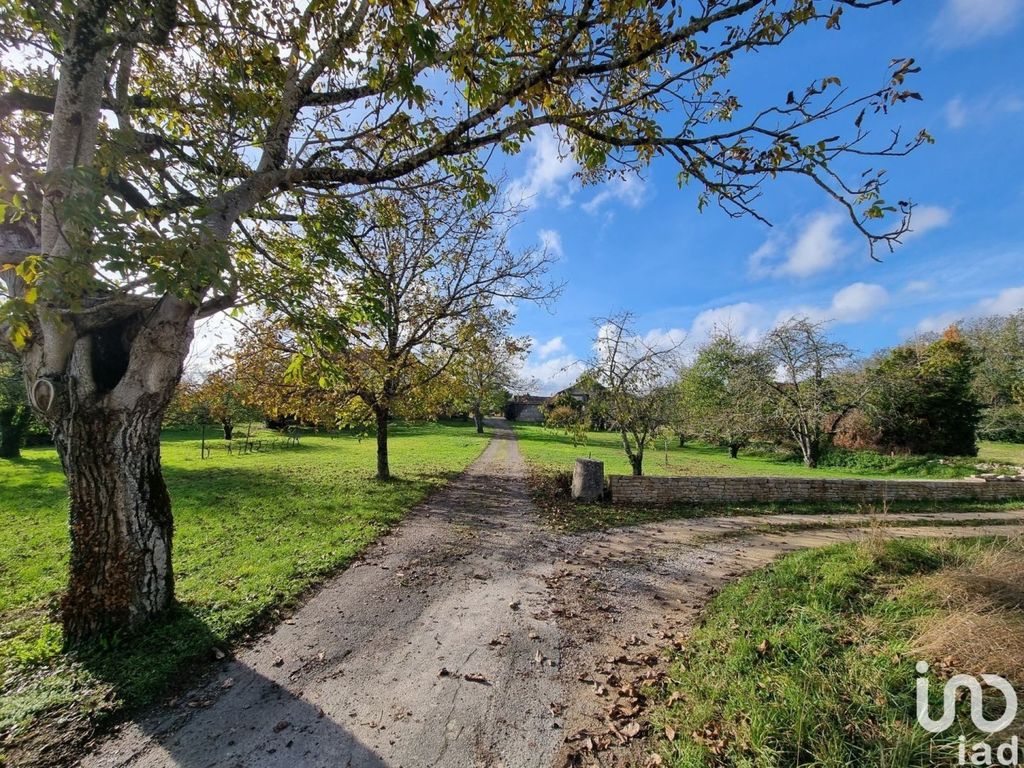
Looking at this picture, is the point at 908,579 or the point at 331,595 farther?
the point at 331,595

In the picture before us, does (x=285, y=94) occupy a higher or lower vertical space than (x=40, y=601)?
higher

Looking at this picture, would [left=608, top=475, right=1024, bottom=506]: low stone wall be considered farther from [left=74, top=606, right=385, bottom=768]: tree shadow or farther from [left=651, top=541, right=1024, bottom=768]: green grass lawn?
[left=74, top=606, right=385, bottom=768]: tree shadow

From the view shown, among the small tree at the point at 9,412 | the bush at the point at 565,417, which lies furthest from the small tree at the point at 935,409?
the small tree at the point at 9,412

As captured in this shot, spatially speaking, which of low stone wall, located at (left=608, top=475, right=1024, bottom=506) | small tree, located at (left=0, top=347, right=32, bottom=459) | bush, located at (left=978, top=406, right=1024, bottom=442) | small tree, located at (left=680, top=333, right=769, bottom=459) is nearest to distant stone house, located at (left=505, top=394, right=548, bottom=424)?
small tree, located at (left=680, top=333, right=769, bottom=459)

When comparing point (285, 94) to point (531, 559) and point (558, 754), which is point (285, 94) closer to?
point (558, 754)

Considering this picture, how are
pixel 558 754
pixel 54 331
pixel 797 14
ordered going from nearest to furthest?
pixel 558 754
pixel 797 14
pixel 54 331

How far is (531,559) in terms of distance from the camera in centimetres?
669

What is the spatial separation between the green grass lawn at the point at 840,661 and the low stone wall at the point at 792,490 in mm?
5756

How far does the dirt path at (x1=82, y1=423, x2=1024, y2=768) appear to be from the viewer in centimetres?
288

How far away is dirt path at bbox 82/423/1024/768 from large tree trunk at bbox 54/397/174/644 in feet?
4.44

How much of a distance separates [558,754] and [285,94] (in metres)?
6.51

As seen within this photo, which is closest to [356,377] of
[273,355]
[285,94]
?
[273,355]

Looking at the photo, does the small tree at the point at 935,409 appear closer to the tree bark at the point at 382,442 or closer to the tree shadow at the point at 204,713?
the tree bark at the point at 382,442

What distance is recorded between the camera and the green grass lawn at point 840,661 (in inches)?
102
